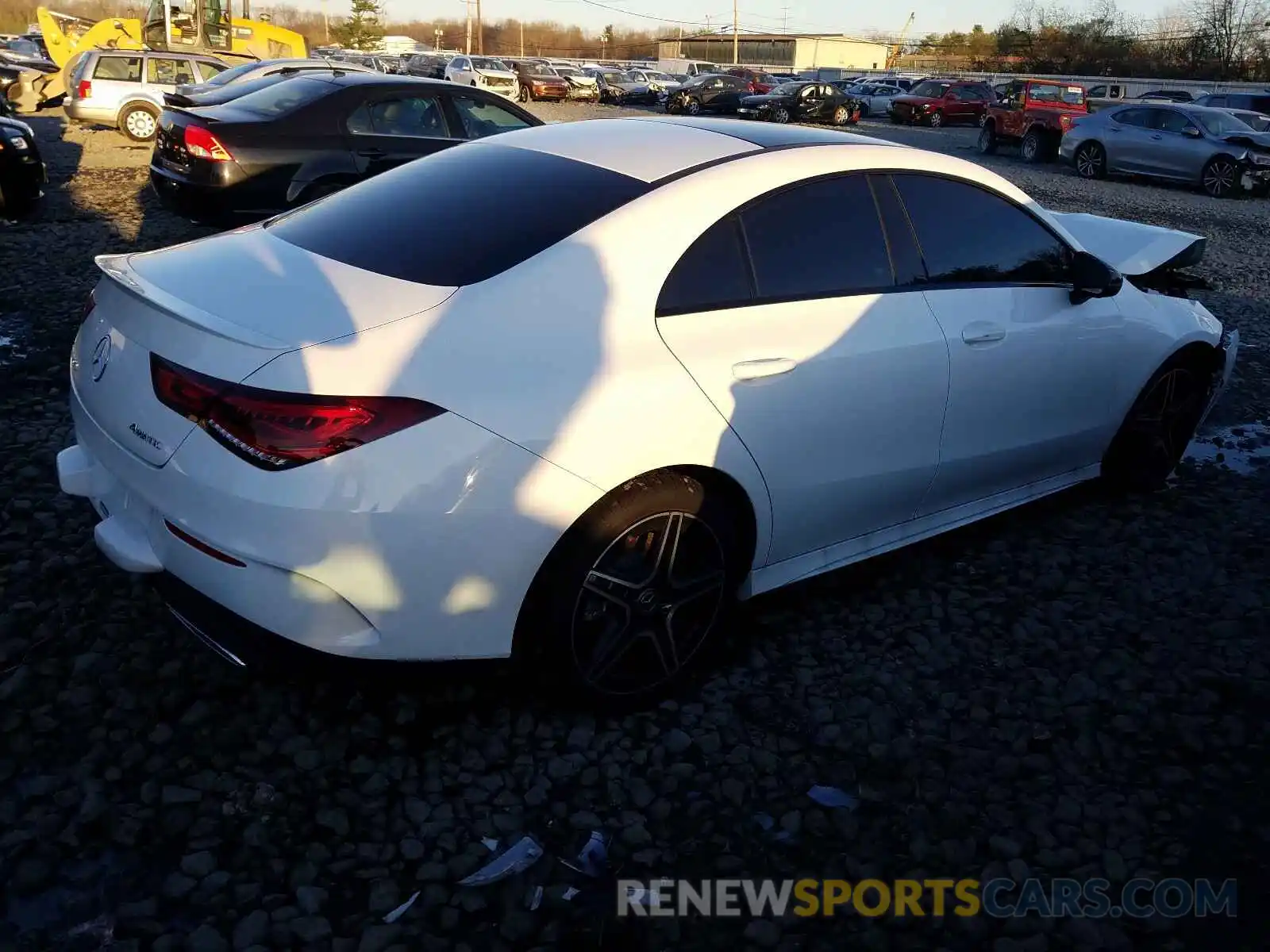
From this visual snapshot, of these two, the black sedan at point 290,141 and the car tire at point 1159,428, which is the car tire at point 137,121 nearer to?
the black sedan at point 290,141

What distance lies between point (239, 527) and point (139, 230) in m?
8.43

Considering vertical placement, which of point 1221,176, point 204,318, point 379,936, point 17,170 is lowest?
point 379,936

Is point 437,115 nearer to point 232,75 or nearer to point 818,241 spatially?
point 818,241

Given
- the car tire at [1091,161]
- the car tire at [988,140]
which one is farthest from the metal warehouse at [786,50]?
the car tire at [1091,161]

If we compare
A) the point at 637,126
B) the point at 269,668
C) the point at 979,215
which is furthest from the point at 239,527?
the point at 979,215

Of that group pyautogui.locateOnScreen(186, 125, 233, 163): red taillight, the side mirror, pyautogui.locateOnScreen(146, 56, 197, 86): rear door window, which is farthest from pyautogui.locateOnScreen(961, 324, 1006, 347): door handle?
pyautogui.locateOnScreen(146, 56, 197, 86): rear door window

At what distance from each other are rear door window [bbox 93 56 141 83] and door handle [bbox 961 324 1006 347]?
59.9 feet

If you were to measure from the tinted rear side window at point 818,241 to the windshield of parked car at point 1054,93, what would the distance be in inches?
935

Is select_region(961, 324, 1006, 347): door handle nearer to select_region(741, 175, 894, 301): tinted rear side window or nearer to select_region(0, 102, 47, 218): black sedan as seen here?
select_region(741, 175, 894, 301): tinted rear side window

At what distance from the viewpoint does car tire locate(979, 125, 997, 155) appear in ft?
80.4

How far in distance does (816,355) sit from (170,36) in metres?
25.2

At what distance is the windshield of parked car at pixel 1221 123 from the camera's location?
17.8 meters

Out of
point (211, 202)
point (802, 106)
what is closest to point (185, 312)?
point (211, 202)

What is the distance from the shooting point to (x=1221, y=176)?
1752cm
